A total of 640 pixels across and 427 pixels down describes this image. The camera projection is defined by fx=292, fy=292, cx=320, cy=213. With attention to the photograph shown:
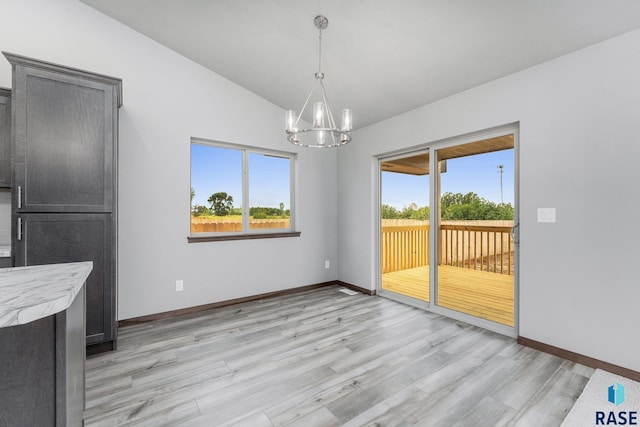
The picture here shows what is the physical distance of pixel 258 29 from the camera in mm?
2783

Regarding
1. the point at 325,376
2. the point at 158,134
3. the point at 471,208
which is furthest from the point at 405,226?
the point at 158,134

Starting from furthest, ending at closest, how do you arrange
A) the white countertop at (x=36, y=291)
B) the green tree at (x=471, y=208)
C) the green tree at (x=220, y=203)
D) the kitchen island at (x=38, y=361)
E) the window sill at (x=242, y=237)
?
the green tree at (x=220, y=203) < the window sill at (x=242, y=237) < the green tree at (x=471, y=208) < the kitchen island at (x=38, y=361) < the white countertop at (x=36, y=291)

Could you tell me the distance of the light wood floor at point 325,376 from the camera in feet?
5.67

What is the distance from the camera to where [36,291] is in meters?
0.87

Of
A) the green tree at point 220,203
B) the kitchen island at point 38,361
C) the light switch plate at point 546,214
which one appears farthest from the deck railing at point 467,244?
the kitchen island at point 38,361

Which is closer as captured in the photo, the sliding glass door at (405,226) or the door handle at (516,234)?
the door handle at (516,234)

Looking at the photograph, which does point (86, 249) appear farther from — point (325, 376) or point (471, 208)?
point (471, 208)

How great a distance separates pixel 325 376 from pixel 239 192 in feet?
8.56

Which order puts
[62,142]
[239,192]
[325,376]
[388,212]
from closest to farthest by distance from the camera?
[325,376]
[62,142]
[239,192]
[388,212]

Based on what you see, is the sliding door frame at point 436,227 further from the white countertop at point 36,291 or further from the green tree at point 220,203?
the white countertop at point 36,291

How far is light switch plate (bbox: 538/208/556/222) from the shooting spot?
2457 mm

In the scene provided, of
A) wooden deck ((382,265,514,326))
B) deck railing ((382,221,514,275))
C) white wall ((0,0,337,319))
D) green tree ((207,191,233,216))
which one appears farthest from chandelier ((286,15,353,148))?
wooden deck ((382,265,514,326))

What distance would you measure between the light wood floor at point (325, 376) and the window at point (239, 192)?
4.05 ft

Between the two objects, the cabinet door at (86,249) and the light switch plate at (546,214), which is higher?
the light switch plate at (546,214)
